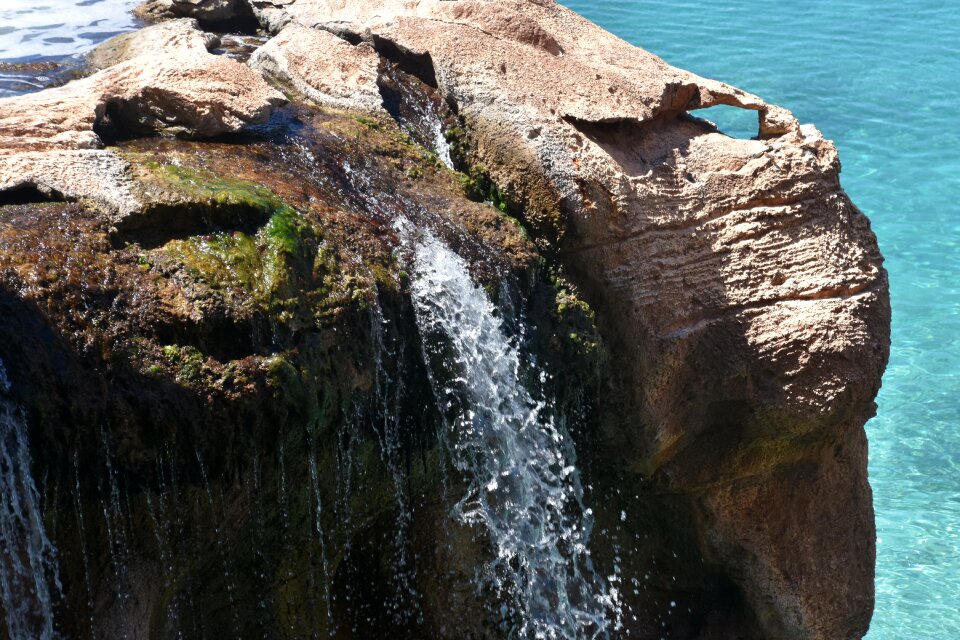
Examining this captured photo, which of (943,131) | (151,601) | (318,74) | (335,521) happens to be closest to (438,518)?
(335,521)

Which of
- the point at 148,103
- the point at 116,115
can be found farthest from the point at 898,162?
the point at 116,115

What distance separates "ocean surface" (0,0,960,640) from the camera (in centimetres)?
738

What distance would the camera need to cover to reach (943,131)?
41.4ft

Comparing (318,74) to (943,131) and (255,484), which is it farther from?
(943,131)

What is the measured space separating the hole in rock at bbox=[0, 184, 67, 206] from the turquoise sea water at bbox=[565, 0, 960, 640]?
18.0 ft

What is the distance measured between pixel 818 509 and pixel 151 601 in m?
3.30

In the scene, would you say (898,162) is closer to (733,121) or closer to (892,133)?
(892,133)

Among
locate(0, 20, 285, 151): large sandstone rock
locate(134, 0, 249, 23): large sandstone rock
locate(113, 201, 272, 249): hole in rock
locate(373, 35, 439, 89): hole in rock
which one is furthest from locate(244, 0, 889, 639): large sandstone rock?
locate(134, 0, 249, 23): large sandstone rock

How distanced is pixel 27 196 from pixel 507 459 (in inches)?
85.6

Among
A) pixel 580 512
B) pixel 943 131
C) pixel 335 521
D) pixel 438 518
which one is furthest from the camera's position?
pixel 943 131

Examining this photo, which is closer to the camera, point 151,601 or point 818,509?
point 151,601

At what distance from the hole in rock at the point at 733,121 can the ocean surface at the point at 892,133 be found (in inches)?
1.3

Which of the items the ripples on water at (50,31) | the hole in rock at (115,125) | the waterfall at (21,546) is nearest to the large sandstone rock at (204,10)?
the ripples on water at (50,31)

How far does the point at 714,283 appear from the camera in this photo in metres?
5.13
